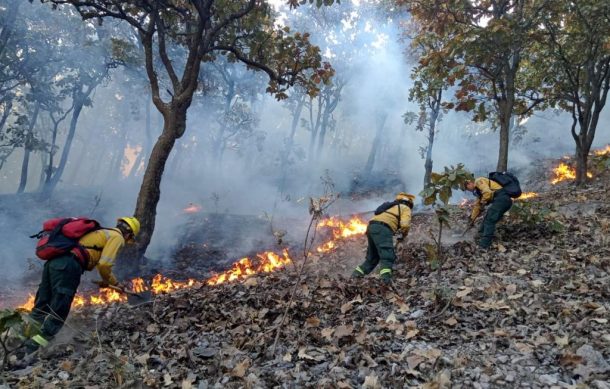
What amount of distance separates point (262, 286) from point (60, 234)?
3.22 meters

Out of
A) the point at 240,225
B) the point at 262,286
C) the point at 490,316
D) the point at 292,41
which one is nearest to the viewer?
the point at 490,316

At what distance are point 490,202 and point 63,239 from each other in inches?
307

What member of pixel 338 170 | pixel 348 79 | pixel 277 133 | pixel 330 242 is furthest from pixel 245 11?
pixel 277 133

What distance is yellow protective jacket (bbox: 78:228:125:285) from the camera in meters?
5.71

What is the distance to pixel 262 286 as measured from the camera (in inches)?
279

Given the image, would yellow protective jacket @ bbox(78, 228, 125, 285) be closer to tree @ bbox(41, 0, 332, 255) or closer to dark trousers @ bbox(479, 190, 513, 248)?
tree @ bbox(41, 0, 332, 255)

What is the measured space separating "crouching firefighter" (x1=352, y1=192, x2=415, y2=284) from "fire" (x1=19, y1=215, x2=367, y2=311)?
1724 mm

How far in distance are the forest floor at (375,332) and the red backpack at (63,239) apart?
0.94 metres

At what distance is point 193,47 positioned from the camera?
9.68 m

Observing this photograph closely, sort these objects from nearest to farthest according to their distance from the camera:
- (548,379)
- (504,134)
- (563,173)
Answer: (548,379)
(504,134)
(563,173)

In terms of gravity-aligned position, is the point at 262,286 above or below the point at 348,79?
below

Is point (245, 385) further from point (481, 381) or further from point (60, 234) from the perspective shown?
point (60, 234)

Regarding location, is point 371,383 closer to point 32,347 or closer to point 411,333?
point 411,333

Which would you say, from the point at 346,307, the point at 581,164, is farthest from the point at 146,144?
the point at 346,307
